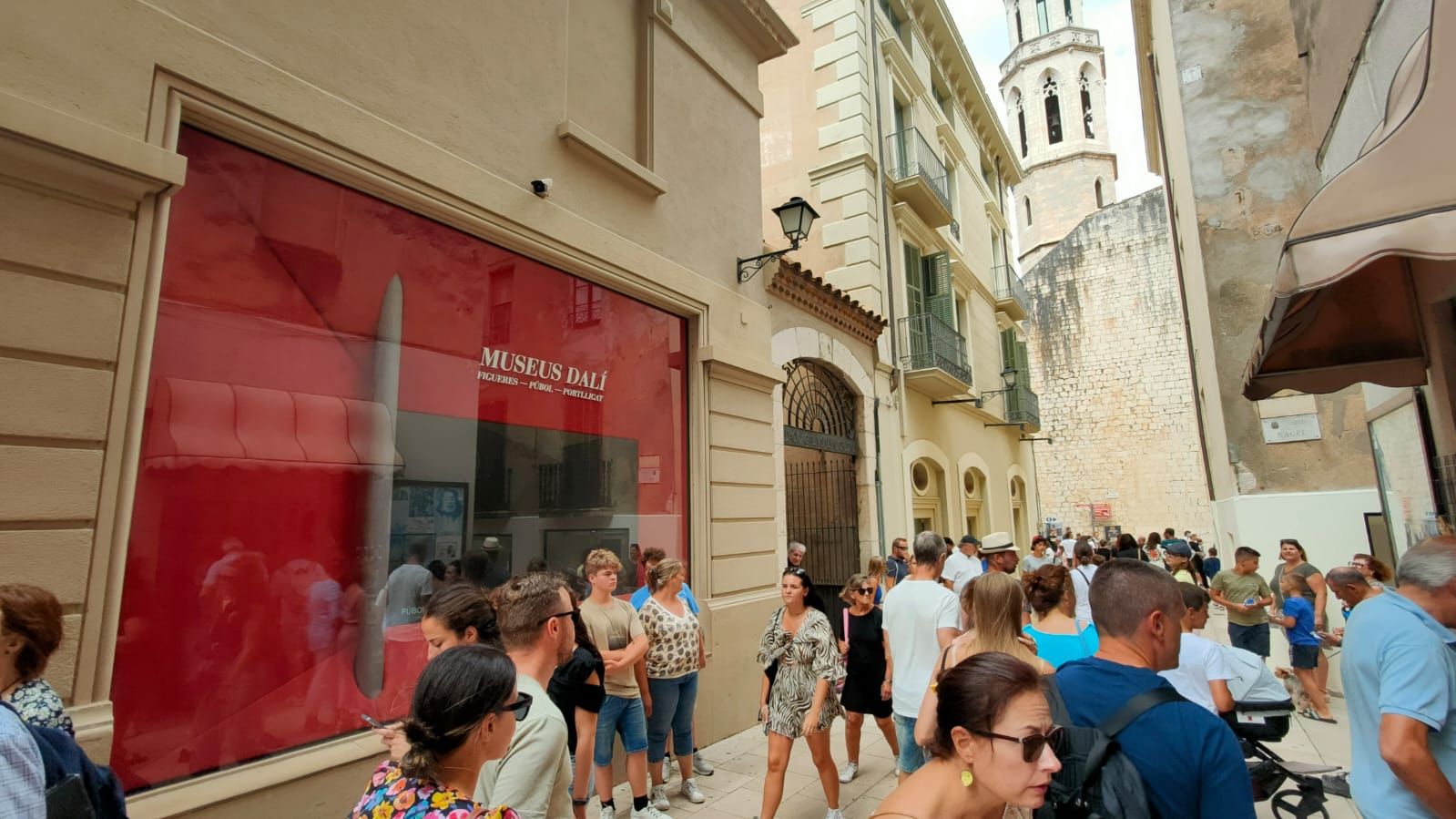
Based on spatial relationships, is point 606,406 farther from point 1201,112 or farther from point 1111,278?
point 1111,278

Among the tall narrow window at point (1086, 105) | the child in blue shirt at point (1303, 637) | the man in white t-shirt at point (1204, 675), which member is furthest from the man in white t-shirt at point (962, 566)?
the tall narrow window at point (1086, 105)

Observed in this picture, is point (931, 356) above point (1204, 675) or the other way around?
above

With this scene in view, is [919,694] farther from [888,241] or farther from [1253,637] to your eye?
[888,241]

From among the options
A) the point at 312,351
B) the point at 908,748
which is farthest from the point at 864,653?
the point at 312,351

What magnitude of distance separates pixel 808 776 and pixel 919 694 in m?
1.88

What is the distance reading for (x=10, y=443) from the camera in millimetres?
2725

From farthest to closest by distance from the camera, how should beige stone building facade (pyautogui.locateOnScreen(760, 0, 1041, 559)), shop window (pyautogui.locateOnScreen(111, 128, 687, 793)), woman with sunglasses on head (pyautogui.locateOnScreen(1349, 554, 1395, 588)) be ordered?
beige stone building facade (pyautogui.locateOnScreen(760, 0, 1041, 559)) → woman with sunglasses on head (pyautogui.locateOnScreen(1349, 554, 1395, 588)) → shop window (pyautogui.locateOnScreen(111, 128, 687, 793))

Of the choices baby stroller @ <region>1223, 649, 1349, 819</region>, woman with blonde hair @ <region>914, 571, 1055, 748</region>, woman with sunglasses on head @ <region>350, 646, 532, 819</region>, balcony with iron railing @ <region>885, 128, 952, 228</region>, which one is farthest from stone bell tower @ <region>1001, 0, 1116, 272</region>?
woman with sunglasses on head @ <region>350, 646, 532, 819</region>

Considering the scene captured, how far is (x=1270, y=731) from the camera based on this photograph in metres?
4.29

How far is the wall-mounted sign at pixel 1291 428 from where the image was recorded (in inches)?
366

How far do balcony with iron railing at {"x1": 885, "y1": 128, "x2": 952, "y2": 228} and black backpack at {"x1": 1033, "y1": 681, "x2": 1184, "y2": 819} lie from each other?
471 inches

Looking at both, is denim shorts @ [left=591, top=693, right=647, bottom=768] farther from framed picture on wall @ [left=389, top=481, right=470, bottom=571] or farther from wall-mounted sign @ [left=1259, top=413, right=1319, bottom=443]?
wall-mounted sign @ [left=1259, top=413, right=1319, bottom=443]

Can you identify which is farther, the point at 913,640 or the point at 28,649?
the point at 913,640

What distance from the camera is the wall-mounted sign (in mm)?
9305
